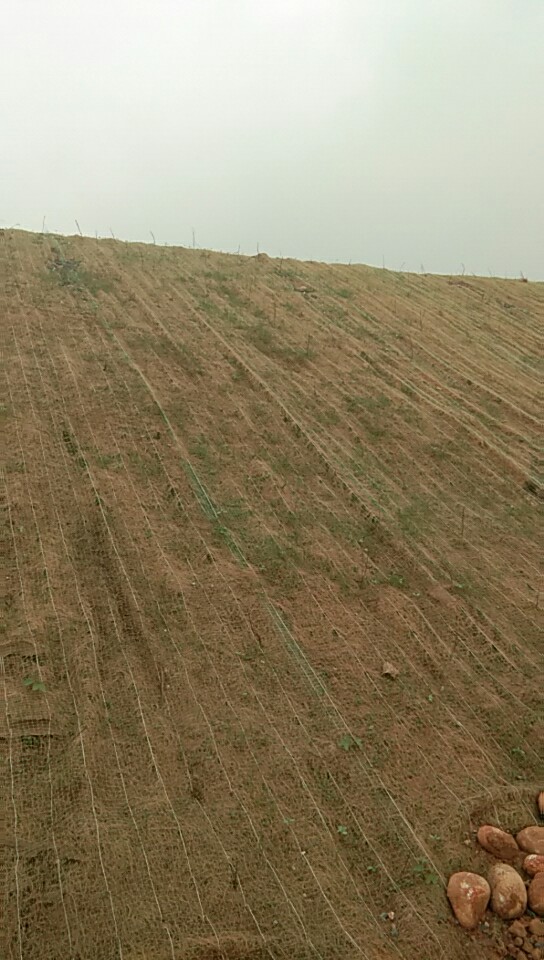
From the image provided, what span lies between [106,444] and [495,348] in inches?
294

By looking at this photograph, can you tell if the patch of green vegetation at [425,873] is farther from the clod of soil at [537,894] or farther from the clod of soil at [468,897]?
the clod of soil at [537,894]

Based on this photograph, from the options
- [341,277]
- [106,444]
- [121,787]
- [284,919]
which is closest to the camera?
[284,919]

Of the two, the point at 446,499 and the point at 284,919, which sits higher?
the point at 446,499

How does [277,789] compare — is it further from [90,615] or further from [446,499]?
[446,499]

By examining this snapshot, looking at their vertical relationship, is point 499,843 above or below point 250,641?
below

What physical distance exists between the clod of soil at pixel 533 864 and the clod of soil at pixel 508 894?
0.13 m

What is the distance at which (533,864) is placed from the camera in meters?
4.02

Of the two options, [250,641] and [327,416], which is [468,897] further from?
[327,416]

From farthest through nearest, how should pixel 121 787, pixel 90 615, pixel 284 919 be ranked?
1. pixel 90 615
2. pixel 121 787
3. pixel 284 919

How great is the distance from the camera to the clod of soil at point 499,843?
4.12m

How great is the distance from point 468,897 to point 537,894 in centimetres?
39

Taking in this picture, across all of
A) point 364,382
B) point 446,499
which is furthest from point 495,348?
point 446,499

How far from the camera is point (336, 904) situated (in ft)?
12.4

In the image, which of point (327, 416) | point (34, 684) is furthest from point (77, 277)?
point (34, 684)
